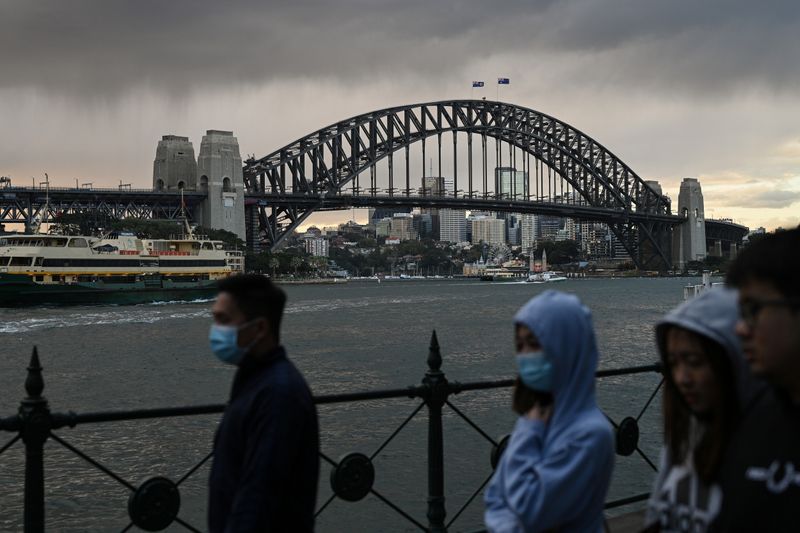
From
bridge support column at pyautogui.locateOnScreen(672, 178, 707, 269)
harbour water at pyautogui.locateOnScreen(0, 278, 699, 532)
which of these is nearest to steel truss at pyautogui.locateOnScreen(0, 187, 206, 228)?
harbour water at pyautogui.locateOnScreen(0, 278, 699, 532)

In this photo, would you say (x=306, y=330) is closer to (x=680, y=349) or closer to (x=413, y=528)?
(x=413, y=528)

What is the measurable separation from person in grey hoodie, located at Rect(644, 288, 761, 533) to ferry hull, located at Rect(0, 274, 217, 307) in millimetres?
50950

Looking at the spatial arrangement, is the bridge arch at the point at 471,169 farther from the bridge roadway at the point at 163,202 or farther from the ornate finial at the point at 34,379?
the ornate finial at the point at 34,379

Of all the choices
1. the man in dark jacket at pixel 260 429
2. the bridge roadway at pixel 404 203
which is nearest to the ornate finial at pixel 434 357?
the man in dark jacket at pixel 260 429

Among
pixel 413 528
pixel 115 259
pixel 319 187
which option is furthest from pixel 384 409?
pixel 319 187

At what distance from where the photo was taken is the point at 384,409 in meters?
15.9

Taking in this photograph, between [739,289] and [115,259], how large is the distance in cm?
5404

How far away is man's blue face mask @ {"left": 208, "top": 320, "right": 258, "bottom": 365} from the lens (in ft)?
8.68

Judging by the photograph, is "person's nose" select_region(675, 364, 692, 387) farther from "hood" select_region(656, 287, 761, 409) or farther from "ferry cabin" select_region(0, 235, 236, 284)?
"ferry cabin" select_region(0, 235, 236, 284)

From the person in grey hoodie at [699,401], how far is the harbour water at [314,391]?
754 centimetres

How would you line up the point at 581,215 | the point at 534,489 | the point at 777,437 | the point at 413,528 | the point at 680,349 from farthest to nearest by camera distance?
the point at 581,215, the point at 413,528, the point at 534,489, the point at 680,349, the point at 777,437

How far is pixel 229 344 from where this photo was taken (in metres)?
2.64

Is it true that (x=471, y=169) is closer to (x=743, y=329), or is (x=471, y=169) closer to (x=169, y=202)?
(x=169, y=202)

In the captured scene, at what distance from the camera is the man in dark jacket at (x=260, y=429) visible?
2.47 meters
